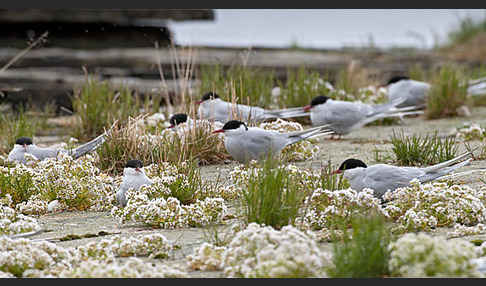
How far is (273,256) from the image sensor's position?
89.9 inches

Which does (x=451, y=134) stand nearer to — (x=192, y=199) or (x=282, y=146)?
(x=282, y=146)

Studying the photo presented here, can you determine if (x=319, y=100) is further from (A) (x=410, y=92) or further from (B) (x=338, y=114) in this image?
(A) (x=410, y=92)

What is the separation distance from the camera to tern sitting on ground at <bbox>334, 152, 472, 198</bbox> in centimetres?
366

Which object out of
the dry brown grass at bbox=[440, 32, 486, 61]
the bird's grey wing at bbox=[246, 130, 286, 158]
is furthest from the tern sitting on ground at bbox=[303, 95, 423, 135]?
the dry brown grass at bbox=[440, 32, 486, 61]

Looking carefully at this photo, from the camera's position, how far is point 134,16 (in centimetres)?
1041

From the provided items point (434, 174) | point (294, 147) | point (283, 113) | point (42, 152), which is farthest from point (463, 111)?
point (42, 152)

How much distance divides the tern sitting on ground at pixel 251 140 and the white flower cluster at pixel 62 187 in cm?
94

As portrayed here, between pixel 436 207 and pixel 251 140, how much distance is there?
5.59ft

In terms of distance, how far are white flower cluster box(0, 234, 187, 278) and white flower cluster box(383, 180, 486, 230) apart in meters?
1.06

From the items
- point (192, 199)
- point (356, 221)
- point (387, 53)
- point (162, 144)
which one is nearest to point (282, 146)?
point (162, 144)

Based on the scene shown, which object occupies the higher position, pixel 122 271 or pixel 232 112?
pixel 232 112

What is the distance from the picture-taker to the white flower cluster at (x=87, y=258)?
232cm

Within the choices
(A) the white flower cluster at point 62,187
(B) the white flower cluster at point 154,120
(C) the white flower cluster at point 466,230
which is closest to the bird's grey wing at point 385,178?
(C) the white flower cluster at point 466,230

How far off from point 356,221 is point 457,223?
3.03 feet
